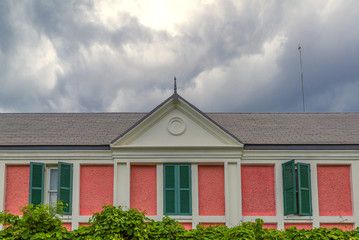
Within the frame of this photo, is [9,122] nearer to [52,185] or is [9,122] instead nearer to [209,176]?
[52,185]

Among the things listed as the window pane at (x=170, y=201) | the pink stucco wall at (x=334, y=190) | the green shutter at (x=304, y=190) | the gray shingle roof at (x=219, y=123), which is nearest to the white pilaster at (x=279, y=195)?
the green shutter at (x=304, y=190)

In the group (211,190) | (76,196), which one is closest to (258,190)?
(211,190)

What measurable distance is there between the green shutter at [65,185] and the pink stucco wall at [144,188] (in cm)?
213

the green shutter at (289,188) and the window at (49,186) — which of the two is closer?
the green shutter at (289,188)

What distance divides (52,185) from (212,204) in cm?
564

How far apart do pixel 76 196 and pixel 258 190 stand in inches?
250

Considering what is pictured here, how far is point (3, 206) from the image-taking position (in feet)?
50.7

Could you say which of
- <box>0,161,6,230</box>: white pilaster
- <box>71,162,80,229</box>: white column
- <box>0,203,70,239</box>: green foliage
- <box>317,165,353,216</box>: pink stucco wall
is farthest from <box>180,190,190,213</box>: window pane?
<box>0,161,6,230</box>: white pilaster

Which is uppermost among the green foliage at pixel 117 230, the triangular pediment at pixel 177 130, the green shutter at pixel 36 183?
the triangular pediment at pixel 177 130

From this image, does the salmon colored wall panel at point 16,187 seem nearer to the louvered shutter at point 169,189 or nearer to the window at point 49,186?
the window at point 49,186

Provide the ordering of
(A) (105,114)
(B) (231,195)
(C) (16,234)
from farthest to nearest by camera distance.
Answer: (A) (105,114) < (B) (231,195) < (C) (16,234)

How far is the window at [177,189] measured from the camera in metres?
15.3

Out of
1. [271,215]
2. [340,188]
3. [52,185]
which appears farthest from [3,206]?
[340,188]

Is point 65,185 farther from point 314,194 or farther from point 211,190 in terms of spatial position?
point 314,194
